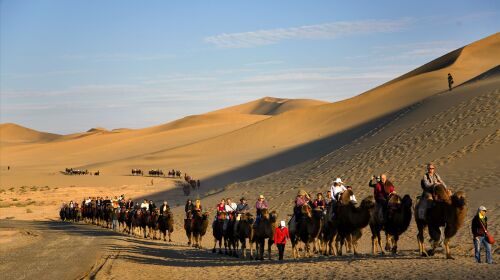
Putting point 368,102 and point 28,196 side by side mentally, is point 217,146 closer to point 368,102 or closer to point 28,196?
point 368,102

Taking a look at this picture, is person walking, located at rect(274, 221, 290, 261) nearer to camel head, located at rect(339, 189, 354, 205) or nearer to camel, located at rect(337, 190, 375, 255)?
camel, located at rect(337, 190, 375, 255)

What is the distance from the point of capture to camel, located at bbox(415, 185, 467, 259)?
57.5ft

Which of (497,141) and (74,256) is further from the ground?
(497,141)

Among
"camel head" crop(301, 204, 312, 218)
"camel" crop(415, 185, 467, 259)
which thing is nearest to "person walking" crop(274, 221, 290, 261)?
"camel head" crop(301, 204, 312, 218)

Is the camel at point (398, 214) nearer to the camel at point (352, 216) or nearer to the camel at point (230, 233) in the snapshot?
the camel at point (352, 216)

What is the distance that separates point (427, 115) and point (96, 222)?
22304 mm

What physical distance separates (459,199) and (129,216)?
22484mm

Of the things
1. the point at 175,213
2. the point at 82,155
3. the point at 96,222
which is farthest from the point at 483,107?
the point at 82,155

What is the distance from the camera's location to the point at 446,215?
58.4 feet

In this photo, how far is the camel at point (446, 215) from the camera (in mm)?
17531

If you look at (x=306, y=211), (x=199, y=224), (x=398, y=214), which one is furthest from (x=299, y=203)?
(x=199, y=224)

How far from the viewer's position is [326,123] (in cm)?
9581

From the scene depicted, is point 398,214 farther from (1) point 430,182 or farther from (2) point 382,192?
(1) point 430,182

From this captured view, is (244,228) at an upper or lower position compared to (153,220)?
lower
